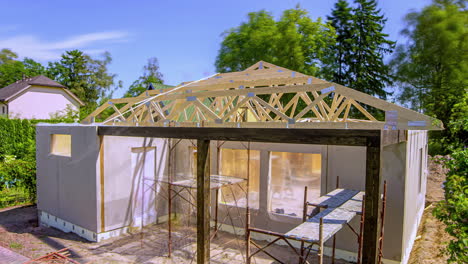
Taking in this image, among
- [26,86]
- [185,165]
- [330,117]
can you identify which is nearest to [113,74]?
[26,86]

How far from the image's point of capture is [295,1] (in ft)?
71.8

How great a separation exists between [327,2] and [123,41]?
77.8 ft

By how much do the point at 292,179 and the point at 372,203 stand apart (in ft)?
13.5

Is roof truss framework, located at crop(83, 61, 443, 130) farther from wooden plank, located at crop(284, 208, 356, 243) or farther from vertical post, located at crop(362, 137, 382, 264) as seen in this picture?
vertical post, located at crop(362, 137, 382, 264)

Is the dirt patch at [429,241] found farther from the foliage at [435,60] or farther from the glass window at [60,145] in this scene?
the foliage at [435,60]

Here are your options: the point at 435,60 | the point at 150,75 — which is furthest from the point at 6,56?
the point at 435,60

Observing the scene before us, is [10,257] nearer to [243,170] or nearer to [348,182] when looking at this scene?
[243,170]

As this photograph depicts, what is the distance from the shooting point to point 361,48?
24.2 metres

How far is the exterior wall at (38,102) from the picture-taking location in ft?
84.4

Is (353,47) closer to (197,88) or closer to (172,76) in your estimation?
(197,88)

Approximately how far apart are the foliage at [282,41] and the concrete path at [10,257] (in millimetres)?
17351

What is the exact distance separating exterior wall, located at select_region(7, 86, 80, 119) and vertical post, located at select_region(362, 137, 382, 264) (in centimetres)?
2830

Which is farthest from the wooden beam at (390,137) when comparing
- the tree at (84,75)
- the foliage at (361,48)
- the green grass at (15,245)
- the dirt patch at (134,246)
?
the tree at (84,75)

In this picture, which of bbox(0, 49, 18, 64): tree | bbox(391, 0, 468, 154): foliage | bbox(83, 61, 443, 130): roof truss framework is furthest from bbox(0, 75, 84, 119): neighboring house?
bbox(391, 0, 468, 154): foliage
